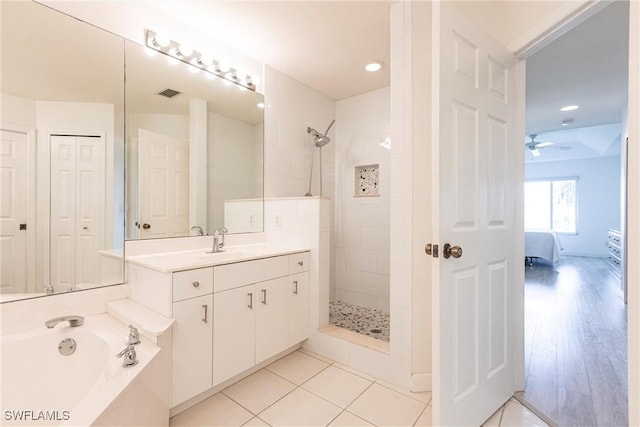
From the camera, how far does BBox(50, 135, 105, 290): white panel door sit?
155 cm

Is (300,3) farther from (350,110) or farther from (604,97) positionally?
(604,97)

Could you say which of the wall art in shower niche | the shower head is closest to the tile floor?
the wall art in shower niche

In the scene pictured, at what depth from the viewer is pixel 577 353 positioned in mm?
2186

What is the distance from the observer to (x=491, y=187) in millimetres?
1475

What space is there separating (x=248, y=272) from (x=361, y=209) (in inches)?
66.4

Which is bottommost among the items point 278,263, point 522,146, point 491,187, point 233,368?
point 233,368

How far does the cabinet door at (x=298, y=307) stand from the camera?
2.11m

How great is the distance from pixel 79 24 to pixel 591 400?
365 centimetres

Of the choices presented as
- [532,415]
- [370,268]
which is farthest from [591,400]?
[370,268]

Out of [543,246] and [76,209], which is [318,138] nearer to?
[76,209]

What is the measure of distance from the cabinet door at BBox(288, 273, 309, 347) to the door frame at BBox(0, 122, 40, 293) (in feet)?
4.70

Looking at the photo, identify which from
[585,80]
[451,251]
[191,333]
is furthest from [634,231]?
[585,80]

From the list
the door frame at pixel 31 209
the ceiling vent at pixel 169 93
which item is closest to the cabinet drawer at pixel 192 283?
the door frame at pixel 31 209

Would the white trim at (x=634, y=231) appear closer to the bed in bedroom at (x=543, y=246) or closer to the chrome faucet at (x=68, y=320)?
the chrome faucet at (x=68, y=320)
